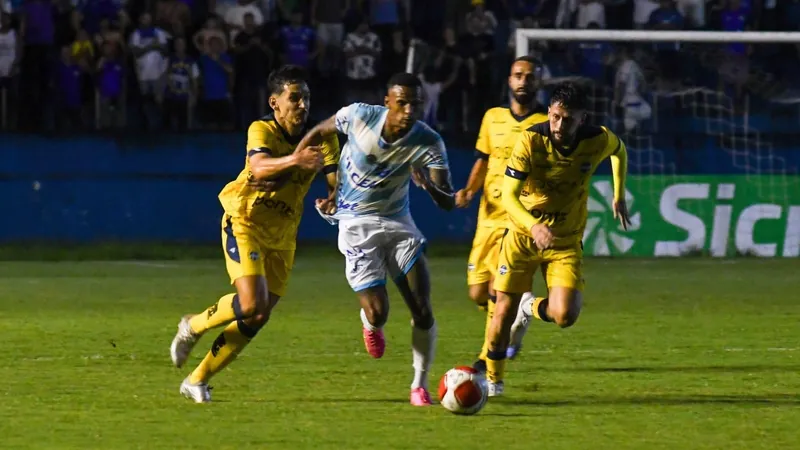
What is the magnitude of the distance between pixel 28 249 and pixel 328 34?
5350 millimetres

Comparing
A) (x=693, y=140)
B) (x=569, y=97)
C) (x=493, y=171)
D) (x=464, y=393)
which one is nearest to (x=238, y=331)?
(x=464, y=393)

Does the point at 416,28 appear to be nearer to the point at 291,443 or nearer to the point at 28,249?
the point at 28,249

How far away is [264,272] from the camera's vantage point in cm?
908

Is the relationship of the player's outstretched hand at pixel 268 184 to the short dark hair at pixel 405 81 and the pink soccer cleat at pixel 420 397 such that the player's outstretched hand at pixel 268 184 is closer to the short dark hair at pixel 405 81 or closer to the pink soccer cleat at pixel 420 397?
the short dark hair at pixel 405 81

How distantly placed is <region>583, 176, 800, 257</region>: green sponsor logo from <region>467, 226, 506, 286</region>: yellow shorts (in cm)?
962

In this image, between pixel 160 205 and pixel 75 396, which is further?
pixel 160 205

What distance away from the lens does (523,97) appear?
10562mm

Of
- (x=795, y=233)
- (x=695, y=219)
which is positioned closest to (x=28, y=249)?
(x=695, y=219)

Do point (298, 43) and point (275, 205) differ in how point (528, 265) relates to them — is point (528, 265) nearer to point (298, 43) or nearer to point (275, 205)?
point (275, 205)

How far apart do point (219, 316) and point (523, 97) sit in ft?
9.16

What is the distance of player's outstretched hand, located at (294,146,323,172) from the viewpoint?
829 centimetres

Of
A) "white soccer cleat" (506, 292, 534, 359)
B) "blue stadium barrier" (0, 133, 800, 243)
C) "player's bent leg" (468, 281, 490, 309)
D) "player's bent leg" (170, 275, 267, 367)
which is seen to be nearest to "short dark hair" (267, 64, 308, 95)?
"player's bent leg" (170, 275, 267, 367)

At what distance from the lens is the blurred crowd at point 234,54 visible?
2217 cm

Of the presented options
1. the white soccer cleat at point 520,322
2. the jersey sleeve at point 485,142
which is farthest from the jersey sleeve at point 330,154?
the jersey sleeve at point 485,142
